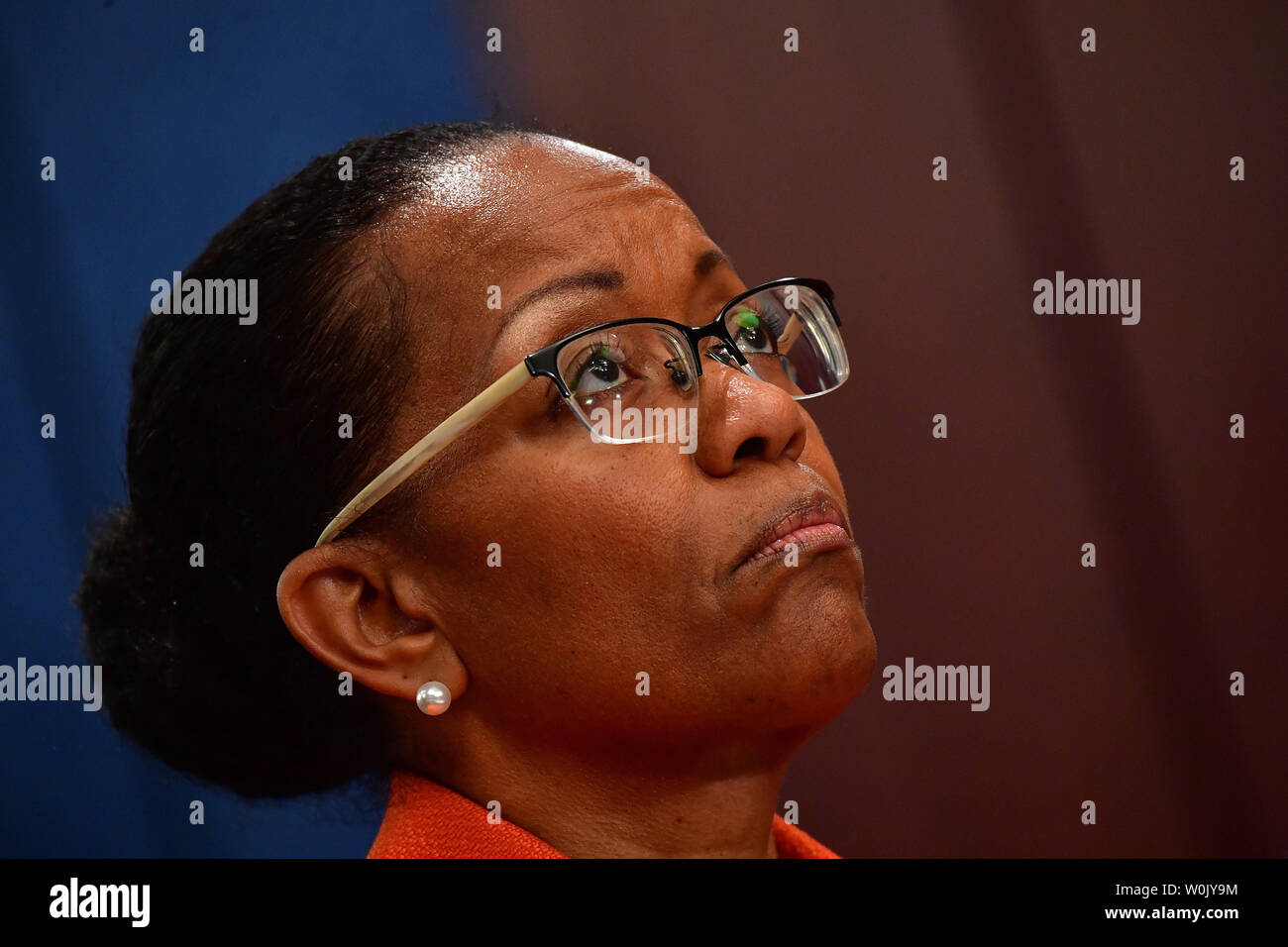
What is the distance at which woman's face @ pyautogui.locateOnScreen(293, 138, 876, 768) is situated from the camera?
108 cm

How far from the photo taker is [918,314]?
1.67m

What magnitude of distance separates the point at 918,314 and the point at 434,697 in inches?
34.5

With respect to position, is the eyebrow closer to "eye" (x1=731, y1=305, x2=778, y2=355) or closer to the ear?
"eye" (x1=731, y1=305, x2=778, y2=355)

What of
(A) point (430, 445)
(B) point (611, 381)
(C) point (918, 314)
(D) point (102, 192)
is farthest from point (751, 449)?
(D) point (102, 192)

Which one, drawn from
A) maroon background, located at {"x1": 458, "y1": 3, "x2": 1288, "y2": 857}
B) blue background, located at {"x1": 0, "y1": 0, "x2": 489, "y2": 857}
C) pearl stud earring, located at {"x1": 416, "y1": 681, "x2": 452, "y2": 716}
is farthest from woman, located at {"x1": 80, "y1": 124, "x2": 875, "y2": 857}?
maroon background, located at {"x1": 458, "y1": 3, "x2": 1288, "y2": 857}

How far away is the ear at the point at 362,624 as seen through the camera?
1.14m

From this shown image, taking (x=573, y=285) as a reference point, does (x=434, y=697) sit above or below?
below

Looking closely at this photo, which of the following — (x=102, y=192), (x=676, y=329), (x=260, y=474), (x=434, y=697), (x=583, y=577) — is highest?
(x=102, y=192)

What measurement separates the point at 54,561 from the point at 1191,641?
1.48 meters

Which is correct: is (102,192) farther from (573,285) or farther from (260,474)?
(573,285)

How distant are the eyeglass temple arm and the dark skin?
17 mm

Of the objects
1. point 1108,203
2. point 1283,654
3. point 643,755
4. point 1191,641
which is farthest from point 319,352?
point 1283,654

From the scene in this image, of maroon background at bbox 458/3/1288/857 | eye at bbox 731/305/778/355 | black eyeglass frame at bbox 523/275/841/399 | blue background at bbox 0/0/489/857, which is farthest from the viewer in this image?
maroon background at bbox 458/3/1288/857
